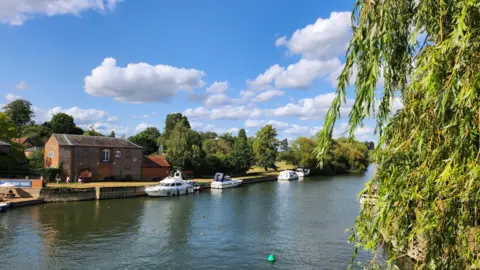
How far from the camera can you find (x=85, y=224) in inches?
1068

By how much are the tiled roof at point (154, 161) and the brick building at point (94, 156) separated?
2092mm

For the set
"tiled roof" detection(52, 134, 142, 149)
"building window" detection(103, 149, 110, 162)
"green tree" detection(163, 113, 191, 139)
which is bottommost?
"building window" detection(103, 149, 110, 162)

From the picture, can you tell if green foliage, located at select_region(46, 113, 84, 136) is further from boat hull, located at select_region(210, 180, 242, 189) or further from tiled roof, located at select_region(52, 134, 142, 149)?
Result: boat hull, located at select_region(210, 180, 242, 189)

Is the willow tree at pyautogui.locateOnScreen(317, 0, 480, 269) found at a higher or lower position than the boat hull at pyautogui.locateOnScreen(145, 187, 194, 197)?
higher

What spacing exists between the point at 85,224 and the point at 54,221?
9.68 feet

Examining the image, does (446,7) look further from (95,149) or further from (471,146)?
(95,149)

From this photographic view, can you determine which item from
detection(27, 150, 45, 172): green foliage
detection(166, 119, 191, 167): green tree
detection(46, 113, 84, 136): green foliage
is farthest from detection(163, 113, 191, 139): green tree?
detection(27, 150, 45, 172): green foliage

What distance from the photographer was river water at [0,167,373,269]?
61.7ft

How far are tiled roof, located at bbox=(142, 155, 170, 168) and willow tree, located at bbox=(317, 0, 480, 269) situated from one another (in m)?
53.3

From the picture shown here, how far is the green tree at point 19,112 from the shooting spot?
331 ft

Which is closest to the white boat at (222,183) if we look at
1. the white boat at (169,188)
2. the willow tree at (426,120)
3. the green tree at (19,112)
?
the white boat at (169,188)

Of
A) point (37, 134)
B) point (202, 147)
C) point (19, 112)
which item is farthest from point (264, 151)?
point (19, 112)

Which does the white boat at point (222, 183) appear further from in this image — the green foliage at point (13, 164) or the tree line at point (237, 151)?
the green foliage at point (13, 164)

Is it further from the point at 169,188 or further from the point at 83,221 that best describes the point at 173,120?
the point at 83,221
